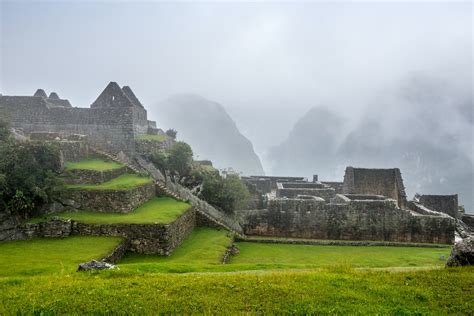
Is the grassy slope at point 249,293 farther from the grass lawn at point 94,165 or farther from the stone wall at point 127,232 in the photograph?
A: the grass lawn at point 94,165

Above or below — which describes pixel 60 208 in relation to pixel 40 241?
above

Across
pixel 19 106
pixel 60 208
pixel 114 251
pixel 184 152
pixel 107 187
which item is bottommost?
pixel 114 251

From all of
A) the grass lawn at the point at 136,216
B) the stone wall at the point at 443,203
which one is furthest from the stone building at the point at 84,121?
the stone wall at the point at 443,203

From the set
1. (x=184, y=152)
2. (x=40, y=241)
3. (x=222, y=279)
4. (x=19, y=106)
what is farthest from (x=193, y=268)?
(x=19, y=106)

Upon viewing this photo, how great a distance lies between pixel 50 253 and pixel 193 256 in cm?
574

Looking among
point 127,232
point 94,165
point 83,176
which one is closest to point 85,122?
point 94,165

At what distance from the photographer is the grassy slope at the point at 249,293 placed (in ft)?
24.7

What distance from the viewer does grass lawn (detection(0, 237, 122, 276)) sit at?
1153 centimetres

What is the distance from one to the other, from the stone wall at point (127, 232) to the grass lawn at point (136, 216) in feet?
0.89

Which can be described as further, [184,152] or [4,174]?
[184,152]

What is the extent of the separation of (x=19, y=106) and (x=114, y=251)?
71.4 ft

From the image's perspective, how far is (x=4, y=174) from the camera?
16531mm

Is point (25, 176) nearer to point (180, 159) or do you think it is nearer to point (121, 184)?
point (121, 184)

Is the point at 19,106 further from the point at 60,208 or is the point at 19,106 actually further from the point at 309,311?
the point at 309,311
